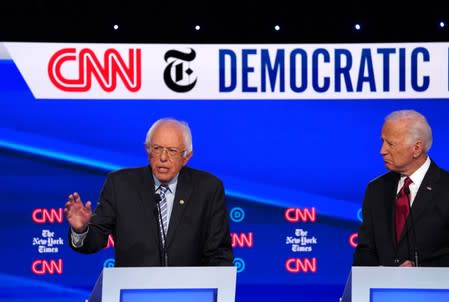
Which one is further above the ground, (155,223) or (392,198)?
(392,198)

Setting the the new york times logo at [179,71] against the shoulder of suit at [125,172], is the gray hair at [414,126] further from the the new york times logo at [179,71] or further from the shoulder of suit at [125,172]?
the the new york times logo at [179,71]

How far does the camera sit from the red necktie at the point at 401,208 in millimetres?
4430

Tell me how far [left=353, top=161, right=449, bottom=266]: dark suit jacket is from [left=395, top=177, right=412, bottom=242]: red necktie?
3 cm

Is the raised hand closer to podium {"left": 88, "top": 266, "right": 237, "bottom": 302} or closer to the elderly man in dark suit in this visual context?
podium {"left": 88, "top": 266, "right": 237, "bottom": 302}

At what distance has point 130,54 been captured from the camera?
20.3 feet

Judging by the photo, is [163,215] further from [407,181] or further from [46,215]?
[46,215]

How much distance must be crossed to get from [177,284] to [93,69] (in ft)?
10.0

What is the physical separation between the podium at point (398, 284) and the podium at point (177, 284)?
1.52ft

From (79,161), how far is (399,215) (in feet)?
8.17

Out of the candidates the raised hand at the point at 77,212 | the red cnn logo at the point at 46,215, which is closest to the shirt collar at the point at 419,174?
the raised hand at the point at 77,212

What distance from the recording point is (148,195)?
4477 mm

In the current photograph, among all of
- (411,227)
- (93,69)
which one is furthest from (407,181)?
(93,69)

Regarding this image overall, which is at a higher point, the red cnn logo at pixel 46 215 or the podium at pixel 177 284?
the red cnn logo at pixel 46 215
